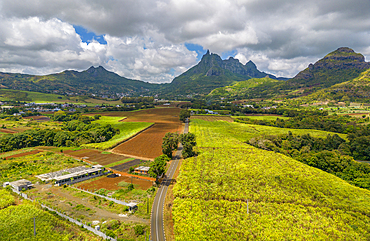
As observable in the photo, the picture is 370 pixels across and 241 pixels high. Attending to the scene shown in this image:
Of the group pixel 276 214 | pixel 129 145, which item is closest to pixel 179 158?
pixel 129 145

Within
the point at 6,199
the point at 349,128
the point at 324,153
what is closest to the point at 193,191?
the point at 6,199

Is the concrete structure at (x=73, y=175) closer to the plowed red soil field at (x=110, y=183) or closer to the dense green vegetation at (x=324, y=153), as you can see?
the plowed red soil field at (x=110, y=183)

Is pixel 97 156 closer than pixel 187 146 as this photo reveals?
No

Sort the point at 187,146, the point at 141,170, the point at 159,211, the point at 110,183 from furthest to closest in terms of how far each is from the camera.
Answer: the point at 187,146 < the point at 141,170 < the point at 110,183 < the point at 159,211

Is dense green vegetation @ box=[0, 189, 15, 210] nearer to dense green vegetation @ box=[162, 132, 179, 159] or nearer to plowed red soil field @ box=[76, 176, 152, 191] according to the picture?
plowed red soil field @ box=[76, 176, 152, 191]

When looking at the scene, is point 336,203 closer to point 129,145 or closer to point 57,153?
point 129,145

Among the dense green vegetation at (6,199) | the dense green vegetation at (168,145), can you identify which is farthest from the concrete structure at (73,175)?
the dense green vegetation at (168,145)

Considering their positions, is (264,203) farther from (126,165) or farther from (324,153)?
(126,165)
